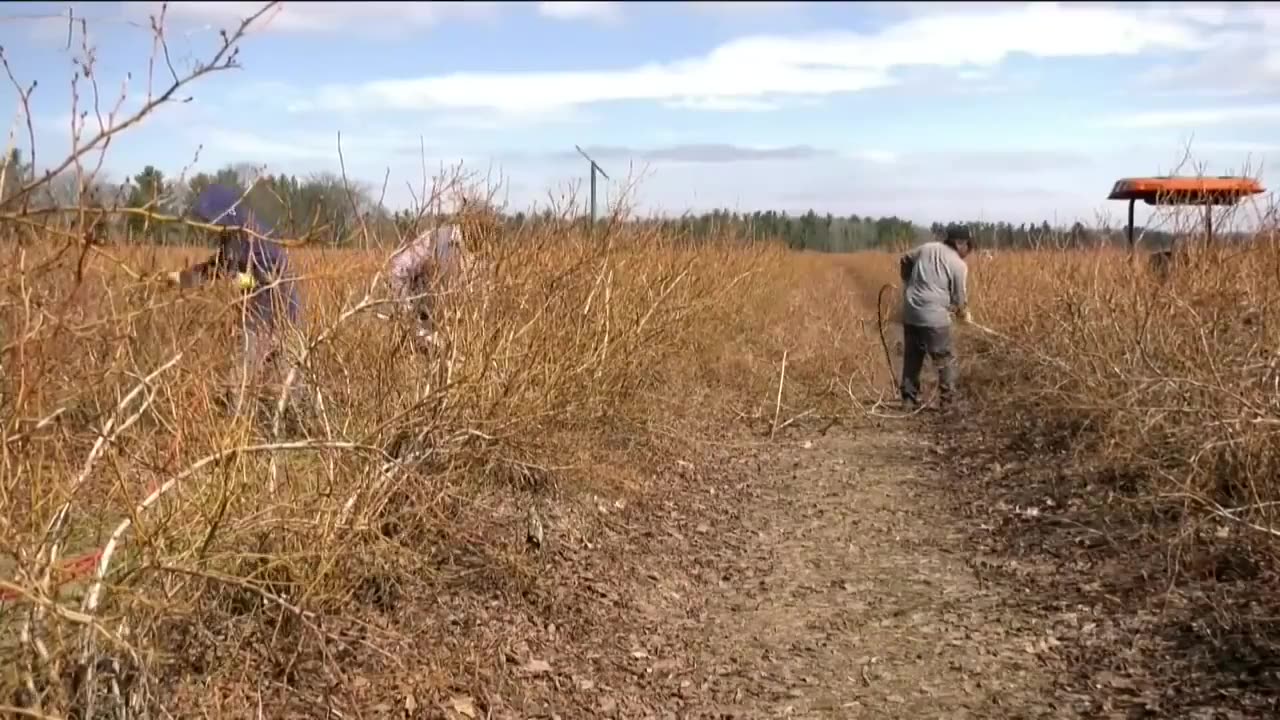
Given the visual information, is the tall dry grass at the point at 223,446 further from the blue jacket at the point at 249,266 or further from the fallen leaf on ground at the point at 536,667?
the fallen leaf on ground at the point at 536,667

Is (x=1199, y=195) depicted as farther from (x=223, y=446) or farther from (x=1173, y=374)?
(x=223, y=446)

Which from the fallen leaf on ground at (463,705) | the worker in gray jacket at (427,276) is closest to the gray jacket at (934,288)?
the worker in gray jacket at (427,276)

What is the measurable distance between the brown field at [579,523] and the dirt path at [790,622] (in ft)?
0.07

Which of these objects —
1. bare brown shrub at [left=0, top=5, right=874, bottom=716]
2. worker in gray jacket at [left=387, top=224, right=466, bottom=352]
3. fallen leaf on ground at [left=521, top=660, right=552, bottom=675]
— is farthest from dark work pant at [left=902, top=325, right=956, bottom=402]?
fallen leaf on ground at [left=521, top=660, right=552, bottom=675]

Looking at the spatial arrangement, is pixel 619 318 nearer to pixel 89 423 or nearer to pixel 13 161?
pixel 89 423

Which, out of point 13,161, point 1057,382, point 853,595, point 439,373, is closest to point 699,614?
point 853,595

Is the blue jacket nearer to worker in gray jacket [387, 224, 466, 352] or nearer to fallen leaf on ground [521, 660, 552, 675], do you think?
worker in gray jacket [387, 224, 466, 352]

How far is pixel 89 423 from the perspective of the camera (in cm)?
385

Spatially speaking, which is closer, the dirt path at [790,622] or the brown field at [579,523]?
the brown field at [579,523]

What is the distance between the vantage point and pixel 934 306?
11477 mm

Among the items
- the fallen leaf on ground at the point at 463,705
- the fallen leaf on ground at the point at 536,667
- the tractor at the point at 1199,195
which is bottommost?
the fallen leaf on ground at the point at 536,667

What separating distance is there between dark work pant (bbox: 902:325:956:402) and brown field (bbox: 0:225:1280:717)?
1.72 meters

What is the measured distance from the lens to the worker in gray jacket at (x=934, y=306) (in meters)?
11.5

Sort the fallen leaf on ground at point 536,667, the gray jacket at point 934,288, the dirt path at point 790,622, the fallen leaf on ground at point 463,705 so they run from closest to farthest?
the fallen leaf on ground at point 463,705
the dirt path at point 790,622
the fallen leaf on ground at point 536,667
the gray jacket at point 934,288
